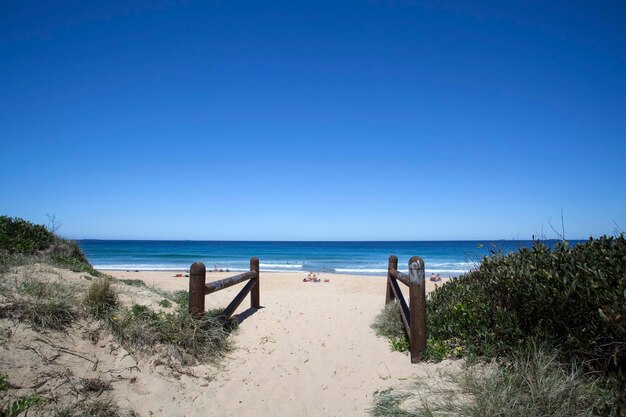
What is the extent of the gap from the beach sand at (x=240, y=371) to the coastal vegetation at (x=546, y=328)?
0.56 meters

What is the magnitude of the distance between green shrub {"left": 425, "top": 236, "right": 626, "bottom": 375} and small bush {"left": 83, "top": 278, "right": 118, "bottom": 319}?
460 cm

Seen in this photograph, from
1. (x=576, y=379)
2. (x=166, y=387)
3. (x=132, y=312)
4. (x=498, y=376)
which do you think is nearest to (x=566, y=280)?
(x=576, y=379)

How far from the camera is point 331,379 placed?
4.82m

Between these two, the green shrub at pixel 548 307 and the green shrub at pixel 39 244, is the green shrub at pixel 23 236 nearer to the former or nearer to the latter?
the green shrub at pixel 39 244

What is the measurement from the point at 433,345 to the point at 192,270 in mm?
3778

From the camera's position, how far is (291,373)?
498 cm

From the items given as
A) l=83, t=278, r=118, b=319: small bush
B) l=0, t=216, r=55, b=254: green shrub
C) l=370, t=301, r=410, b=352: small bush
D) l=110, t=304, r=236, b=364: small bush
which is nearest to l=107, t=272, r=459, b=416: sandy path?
l=370, t=301, r=410, b=352: small bush

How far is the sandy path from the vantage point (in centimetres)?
402

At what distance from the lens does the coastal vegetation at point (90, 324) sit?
330 cm

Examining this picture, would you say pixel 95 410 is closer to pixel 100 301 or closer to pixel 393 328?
pixel 100 301

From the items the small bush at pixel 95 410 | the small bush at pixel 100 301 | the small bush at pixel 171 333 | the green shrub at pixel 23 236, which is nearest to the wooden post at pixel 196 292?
the small bush at pixel 171 333

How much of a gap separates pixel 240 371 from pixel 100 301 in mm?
2236

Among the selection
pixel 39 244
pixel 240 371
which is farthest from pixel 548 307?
pixel 39 244

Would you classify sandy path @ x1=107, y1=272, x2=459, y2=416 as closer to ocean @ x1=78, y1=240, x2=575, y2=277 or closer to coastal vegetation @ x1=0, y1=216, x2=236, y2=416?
coastal vegetation @ x1=0, y1=216, x2=236, y2=416
